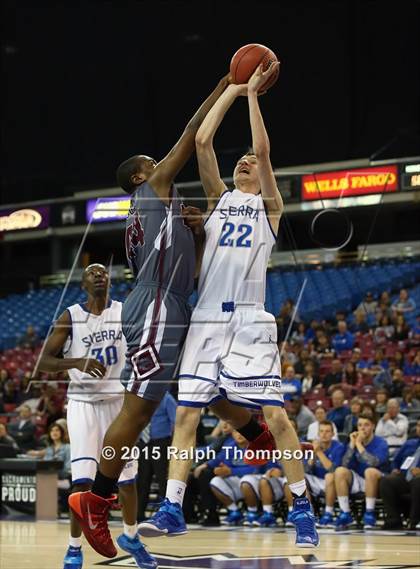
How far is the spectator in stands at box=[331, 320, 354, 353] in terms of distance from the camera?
11211mm

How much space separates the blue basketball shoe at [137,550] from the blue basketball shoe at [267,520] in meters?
4.29

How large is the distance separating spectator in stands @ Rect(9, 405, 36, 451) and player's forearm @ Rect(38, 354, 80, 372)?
6.42 meters

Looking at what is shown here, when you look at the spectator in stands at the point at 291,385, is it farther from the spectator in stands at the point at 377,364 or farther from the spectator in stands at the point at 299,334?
the spectator in stands at the point at 377,364

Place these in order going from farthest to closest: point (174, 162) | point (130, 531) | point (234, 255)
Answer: point (130, 531) < point (234, 255) < point (174, 162)

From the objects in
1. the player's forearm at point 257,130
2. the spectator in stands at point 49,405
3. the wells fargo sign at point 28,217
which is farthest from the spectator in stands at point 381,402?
the wells fargo sign at point 28,217

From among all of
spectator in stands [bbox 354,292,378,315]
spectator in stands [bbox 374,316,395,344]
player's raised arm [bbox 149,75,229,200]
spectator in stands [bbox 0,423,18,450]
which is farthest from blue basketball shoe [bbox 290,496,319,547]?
spectator in stands [bbox 0,423,18,450]

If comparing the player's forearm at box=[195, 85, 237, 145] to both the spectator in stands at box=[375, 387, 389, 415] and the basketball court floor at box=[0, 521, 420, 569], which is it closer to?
the basketball court floor at box=[0, 521, 420, 569]

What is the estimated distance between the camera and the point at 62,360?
6609mm

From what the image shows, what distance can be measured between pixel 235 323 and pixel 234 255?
1.19ft

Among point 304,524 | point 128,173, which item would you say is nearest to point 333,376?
point 304,524

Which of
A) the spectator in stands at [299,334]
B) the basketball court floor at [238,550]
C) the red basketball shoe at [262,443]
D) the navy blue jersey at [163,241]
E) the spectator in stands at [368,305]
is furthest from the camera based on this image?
the spectator in stands at [368,305]

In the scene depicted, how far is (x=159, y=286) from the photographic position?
540 centimetres

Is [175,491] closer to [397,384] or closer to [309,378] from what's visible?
[309,378]

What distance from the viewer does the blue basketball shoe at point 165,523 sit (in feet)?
16.3
